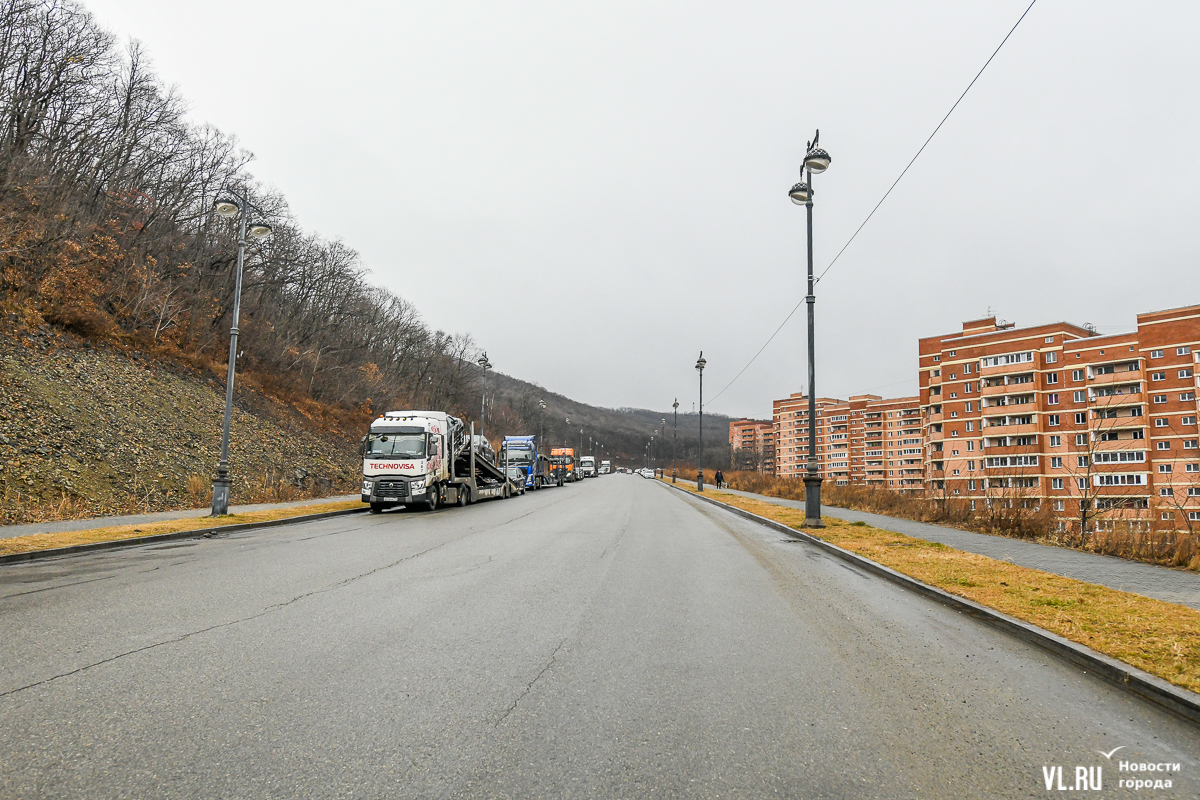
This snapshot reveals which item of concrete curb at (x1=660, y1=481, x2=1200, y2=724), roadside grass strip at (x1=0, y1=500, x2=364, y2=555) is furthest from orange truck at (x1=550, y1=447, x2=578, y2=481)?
concrete curb at (x1=660, y1=481, x2=1200, y2=724)

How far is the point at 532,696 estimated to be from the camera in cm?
404

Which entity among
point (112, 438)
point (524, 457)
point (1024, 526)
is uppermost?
point (112, 438)

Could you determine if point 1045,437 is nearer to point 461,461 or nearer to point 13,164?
point 461,461

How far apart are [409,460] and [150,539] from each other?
9626 mm

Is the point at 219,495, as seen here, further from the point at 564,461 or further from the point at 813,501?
the point at 564,461

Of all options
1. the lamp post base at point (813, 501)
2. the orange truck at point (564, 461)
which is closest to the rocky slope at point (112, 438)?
the lamp post base at point (813, 501)

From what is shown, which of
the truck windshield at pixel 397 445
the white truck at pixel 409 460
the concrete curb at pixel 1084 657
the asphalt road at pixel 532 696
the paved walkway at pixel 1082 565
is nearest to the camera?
the asphalt road at pixel 532 696

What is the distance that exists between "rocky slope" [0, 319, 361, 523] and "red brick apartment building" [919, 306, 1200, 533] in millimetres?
51977

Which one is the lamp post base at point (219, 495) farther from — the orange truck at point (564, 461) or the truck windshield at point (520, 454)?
the orange truck at point (564, 461)

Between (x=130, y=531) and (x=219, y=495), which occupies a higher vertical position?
(x=219, y=495)

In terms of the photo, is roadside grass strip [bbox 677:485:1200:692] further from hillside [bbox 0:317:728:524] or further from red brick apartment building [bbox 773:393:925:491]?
red brick apartment building [bbox 773:393:925:491]

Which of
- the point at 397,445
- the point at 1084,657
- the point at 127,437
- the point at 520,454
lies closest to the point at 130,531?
the point at 127,437

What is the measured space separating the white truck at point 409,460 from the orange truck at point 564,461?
33.0 meters

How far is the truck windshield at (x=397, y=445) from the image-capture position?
71.7 feet
